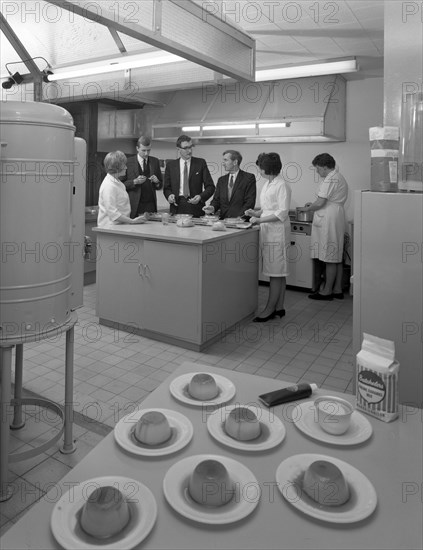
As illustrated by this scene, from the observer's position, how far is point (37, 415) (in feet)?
9.46

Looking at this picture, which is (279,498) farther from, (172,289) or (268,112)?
(268,112)

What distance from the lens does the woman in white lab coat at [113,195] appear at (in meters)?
4.61

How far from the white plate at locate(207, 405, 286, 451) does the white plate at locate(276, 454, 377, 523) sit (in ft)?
0.23

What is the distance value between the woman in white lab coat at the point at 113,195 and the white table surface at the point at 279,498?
3672 mm

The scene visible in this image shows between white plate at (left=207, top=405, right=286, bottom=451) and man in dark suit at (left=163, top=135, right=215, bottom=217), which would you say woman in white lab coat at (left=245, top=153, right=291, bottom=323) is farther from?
white plate at (left=207, top=405, right=286, bottom=451)

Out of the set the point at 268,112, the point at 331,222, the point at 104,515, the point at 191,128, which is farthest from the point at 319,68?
the point at 104,515

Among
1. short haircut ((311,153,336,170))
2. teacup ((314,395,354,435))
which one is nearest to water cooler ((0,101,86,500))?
teacup ((314,395,354,435))

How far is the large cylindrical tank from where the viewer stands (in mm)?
1883

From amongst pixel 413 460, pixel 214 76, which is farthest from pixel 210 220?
pixel 413 460

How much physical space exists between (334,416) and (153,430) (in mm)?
434

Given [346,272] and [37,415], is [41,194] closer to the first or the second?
[37,415]

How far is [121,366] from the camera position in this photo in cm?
366

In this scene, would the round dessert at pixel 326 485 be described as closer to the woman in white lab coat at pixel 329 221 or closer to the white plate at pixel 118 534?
the white plate at pixel 118 534

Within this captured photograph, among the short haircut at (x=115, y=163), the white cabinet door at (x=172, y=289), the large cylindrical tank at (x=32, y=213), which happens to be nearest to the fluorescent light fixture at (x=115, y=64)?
the short haircut at (x=115, y=163)
